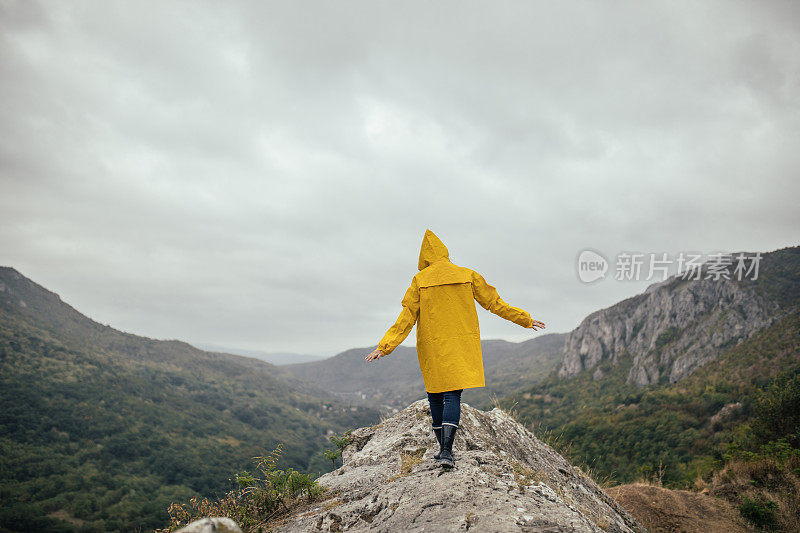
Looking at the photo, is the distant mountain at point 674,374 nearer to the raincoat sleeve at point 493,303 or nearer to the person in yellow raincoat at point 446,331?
the raincoat sleeve at point 493,303

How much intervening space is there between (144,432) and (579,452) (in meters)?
115

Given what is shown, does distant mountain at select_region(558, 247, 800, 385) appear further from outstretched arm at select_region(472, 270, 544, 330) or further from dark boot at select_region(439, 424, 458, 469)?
dark boot at select_region(439, 424, 458, 469)

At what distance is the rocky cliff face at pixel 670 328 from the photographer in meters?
65.7

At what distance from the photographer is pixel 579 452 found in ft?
118

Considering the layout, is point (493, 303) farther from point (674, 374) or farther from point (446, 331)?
point (674, 374)

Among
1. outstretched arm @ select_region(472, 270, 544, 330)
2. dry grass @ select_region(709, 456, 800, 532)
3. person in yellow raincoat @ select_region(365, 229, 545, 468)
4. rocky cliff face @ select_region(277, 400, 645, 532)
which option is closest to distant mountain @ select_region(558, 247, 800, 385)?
dry grass @ select_region(709, 456, 800, 532)

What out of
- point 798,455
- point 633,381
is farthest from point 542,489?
point 633,381

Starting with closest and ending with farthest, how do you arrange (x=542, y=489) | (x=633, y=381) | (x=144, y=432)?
(x=542, y=489)
(x=633, y=381)
(x=144, y=432)

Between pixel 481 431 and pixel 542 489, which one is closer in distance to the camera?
pixel 542 489

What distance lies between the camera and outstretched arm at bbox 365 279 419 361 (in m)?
4.92

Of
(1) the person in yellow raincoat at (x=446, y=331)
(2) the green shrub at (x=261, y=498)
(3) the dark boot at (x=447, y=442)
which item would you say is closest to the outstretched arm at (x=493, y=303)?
(1) the person in yellow raincoat at (x=446, y=331)

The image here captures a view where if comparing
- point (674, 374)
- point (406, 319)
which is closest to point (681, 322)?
point (674, 374)

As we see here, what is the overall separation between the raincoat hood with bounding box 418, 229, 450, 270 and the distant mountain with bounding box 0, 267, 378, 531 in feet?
123

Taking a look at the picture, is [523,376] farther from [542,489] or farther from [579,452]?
[542,489]
